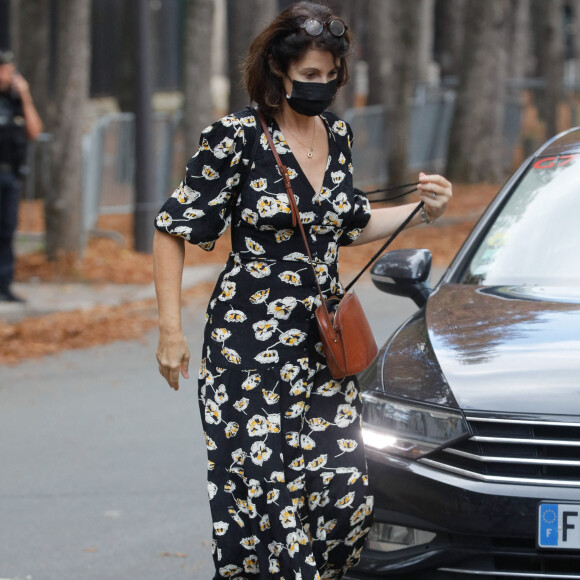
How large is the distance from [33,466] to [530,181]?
299 centimetres

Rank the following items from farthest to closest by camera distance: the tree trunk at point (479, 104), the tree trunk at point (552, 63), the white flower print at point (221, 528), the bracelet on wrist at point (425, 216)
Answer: the tree trunk at point (552, 63) < the tree trunk at point (479, 104) < the bracelet on wrist at point (425, 216) < the white flower print at point (221, 528)

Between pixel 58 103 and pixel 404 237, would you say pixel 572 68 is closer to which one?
pixel 404 237

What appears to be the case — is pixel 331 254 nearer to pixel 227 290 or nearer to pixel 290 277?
pixel 290 277

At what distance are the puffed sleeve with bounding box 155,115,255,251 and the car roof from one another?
6.41 feet

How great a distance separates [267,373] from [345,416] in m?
0.29

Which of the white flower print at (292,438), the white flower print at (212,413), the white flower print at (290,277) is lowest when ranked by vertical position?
the white flower print at (292,438)

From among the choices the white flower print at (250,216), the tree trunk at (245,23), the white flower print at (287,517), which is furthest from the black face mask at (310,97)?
the tree trunk at (245,23)

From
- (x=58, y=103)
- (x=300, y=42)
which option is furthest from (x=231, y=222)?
(x=58, y=103)

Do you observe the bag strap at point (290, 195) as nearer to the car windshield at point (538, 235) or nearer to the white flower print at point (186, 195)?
the white flower print at point (186, 195)

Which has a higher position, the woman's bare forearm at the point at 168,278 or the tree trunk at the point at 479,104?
the tree trunk at the point at 479,104

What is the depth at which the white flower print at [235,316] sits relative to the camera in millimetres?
3738

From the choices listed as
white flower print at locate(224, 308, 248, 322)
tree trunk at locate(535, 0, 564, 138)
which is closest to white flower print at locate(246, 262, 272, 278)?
white flower print at locate(224, 308, 248, 322)

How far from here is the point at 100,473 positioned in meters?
6.31

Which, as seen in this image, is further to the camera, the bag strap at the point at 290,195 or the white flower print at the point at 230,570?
the white flower print at the point at 230,570
